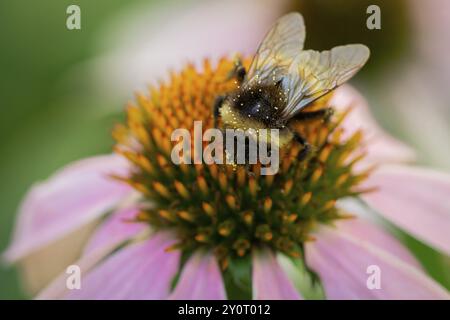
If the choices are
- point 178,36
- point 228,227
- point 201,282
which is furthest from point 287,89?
point 178,36

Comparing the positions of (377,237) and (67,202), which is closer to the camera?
(377,237)

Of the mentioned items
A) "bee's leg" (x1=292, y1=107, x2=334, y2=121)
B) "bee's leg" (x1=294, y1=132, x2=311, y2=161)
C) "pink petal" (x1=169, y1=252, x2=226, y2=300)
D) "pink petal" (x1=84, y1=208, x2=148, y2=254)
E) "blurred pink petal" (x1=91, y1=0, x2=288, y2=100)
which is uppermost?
"blurred pink petal" (x1=91, y1=0, x2=288, y2=100)

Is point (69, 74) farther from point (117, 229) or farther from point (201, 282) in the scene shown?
point (201, 282)

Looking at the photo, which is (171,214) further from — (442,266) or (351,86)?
(351,86)

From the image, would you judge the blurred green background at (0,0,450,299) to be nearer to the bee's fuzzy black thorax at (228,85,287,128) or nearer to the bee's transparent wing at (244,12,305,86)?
the bee's transparent wing at (244,12,305,86)

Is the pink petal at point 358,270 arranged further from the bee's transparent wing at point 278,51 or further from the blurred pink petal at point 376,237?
the bee's transparent wing at point 278,51

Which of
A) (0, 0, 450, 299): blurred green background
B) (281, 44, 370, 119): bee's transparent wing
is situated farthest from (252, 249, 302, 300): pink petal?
(0, 0, 450, 299): blurred green background

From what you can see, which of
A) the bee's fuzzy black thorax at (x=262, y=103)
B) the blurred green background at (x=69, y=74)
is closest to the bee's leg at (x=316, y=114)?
the bee's fuzzy black thorax at (x=262, y=103)
